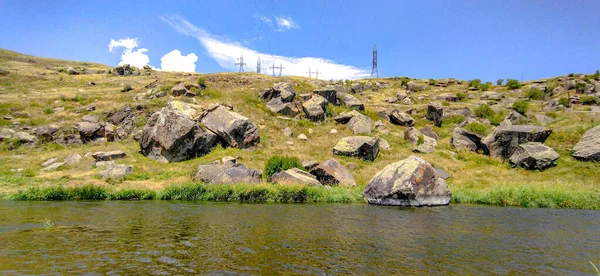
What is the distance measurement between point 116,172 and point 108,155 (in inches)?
279

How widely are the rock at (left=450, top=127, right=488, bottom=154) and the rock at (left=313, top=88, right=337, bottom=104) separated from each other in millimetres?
25155

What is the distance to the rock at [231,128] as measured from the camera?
46.3m

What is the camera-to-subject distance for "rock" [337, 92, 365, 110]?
66.3 meters

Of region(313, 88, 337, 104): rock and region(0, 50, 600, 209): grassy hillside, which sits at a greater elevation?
region(313, 88, 337, 104): rock

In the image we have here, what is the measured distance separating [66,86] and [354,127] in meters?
76.7

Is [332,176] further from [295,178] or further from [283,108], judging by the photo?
[283,108]

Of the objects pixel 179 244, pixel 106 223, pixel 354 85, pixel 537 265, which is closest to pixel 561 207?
pixel 537 265

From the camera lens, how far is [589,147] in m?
41.8

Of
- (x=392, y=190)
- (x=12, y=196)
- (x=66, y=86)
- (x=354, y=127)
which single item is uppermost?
(x=66, y=86)

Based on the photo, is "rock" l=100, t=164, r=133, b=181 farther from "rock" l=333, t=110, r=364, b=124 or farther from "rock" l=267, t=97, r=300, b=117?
"rock" l=333, t=110, r=364, b=124

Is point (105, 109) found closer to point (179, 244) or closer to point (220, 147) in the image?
point (220, 147)

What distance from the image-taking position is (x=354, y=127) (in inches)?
2196

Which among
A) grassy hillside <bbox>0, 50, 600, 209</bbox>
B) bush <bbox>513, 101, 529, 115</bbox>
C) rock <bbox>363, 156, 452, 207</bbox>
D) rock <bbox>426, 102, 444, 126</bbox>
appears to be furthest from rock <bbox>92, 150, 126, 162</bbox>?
bush <bbox>513, 101, 529, 115</bbox>

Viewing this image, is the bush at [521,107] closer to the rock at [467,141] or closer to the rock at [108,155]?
Answer: the rock at [467,141]
